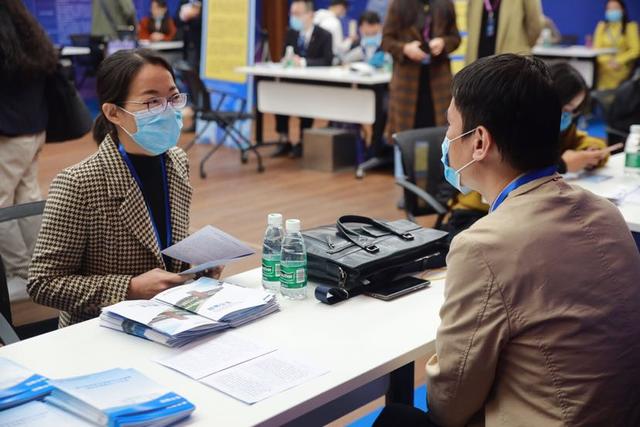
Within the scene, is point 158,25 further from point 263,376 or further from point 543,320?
point 543,320

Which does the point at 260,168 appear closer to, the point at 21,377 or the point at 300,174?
the point at 300,174

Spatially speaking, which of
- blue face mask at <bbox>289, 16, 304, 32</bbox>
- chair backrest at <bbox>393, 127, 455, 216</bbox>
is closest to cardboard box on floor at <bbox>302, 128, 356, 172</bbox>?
blue face mask at <bbox>289, 16, 304, 32</bbox>

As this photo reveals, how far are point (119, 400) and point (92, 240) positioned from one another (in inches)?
35.5

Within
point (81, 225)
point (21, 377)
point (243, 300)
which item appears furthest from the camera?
point (81, 225)

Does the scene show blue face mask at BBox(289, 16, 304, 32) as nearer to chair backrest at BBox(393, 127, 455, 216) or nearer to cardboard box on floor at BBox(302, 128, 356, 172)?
cardboard box on floor at BBox(302, 128, 356, 172)

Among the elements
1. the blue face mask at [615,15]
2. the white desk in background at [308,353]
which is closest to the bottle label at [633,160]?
the white desk in background at [308,353]

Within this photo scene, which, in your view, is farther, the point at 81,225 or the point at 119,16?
the point at 119,16

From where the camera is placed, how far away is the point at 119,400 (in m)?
1.59

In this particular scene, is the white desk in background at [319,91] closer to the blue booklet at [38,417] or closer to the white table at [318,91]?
the white table at [318,91]

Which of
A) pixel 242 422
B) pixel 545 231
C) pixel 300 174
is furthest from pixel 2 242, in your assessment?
pixel 300 174

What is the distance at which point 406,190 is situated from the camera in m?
3.93

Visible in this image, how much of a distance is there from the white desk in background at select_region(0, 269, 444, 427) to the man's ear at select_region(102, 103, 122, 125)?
72 cm

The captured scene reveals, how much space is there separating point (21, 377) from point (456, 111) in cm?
107

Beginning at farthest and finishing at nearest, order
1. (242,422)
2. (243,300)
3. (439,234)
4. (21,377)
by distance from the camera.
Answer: (439,234), (243,300), (21,377), (242,422)
